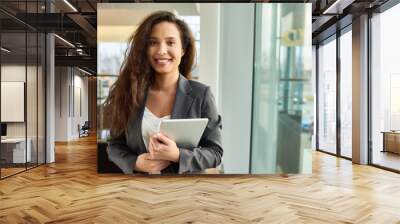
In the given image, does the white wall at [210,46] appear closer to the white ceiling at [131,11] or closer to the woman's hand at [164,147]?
the white ceiling at [131,11]

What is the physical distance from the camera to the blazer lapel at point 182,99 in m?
5.29

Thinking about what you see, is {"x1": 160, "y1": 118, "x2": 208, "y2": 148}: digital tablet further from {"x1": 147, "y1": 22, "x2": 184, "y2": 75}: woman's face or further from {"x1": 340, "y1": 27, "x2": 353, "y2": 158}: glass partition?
{"x1": 340, "y1": 27, "x2": 353, "y2": 158}: glass partition

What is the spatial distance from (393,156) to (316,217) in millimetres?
4360

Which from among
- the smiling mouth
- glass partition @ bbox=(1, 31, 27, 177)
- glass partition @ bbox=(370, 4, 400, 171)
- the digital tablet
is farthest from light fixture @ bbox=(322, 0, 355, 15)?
glass partition @ bbox=(1, 31, 27, 177)

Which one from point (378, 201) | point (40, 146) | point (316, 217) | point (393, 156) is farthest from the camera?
point (40, 146)

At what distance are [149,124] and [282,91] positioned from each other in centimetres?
210

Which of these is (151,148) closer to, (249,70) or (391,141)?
(249,70)

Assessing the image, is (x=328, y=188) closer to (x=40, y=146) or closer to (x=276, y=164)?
(x=276, y=164)

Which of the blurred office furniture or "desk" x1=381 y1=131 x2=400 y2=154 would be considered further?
"desk" x1=381 y1=131 x2=400 y2=154

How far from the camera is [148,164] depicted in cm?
555

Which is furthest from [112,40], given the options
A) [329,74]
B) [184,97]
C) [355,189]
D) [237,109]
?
[329,74]

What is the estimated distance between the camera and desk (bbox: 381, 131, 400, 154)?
726 cm

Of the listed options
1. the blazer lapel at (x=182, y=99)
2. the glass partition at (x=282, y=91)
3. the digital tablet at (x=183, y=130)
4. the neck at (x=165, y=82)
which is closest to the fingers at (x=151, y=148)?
the digital tablet at (x=183, y=130)

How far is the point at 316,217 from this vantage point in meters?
4.00
